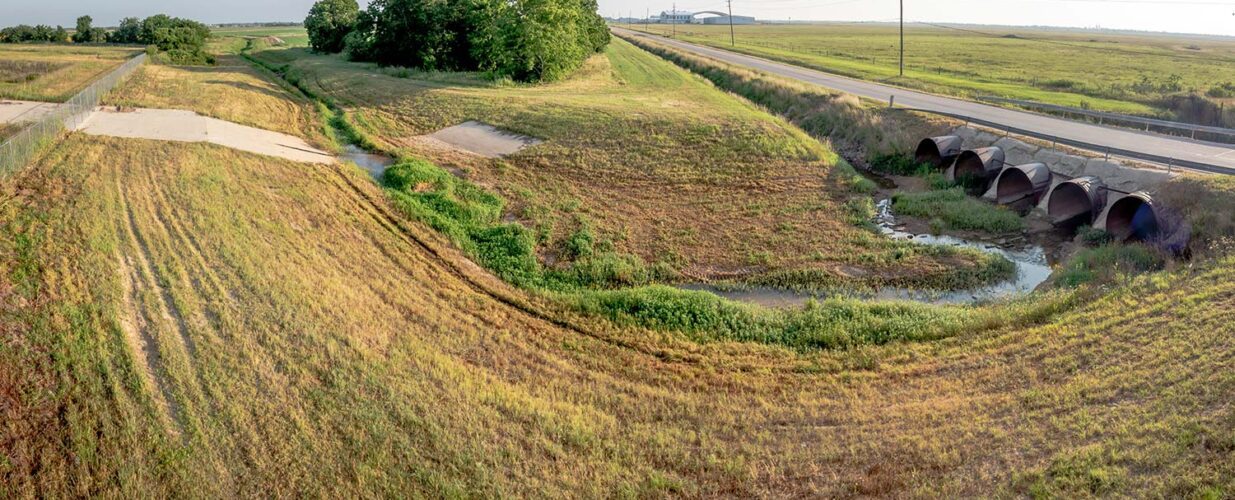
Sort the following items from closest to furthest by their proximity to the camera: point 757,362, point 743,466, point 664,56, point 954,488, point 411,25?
point 954,488 < point 743,466 < point 757,362 < point 411,25 < point 664,56

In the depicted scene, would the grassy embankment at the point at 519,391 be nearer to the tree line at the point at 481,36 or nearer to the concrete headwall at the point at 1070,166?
the concrete headwall at the point at 1070,166

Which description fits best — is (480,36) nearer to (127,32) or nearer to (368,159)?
(368,159)

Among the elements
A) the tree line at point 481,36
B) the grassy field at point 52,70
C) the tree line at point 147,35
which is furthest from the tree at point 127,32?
the tree line at point 481,36

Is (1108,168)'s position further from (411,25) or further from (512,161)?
(411,25)

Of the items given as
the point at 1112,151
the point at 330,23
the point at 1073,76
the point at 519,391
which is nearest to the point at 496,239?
the point at 519,391

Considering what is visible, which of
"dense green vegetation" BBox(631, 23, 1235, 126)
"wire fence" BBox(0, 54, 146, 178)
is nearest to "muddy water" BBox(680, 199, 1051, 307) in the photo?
"wire fence" BBox(0, 54, 146, 178)

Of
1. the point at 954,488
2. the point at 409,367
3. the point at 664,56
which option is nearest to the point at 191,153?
the point at 409,367
